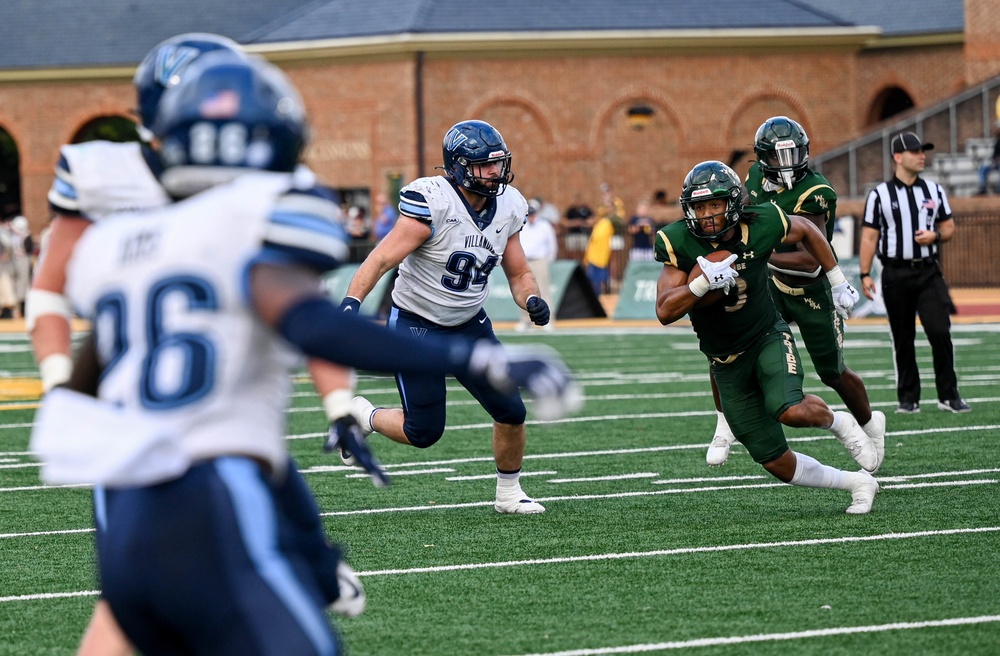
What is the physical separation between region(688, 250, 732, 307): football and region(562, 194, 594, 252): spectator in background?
23015 mm

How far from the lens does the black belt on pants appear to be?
11117 millimetres

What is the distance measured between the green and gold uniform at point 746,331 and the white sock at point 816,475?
157mm

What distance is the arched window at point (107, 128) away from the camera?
38656 millimetres

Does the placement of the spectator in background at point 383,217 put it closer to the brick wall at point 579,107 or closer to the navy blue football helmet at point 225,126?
the brick wall at point 579,107

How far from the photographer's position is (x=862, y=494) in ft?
23.8

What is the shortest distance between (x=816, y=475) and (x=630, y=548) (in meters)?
0.98

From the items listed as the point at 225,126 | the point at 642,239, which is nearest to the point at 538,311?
the point at 225,126

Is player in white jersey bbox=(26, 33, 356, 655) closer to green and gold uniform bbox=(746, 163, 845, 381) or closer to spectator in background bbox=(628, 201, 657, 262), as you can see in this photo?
green and gold uniform bbox=(746, 163, 845, 381)

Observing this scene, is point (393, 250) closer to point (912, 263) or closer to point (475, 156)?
point (475, 156)

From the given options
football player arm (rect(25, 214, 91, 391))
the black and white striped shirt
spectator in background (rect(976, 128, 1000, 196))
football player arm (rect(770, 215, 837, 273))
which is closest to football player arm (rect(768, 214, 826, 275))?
football player arm (rect(770, 215, 837, 273))

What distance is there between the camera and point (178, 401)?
9.87ft

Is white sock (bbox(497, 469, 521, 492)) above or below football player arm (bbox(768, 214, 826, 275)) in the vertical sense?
below

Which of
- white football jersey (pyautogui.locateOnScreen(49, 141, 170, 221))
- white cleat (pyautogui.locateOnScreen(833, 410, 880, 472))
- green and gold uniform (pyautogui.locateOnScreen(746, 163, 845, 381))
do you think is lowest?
white cleat (pyautogui.locateOnScreen(833, 410, 880, 472))

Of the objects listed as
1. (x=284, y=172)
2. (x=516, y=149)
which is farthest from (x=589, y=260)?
(x=284, y=172)
